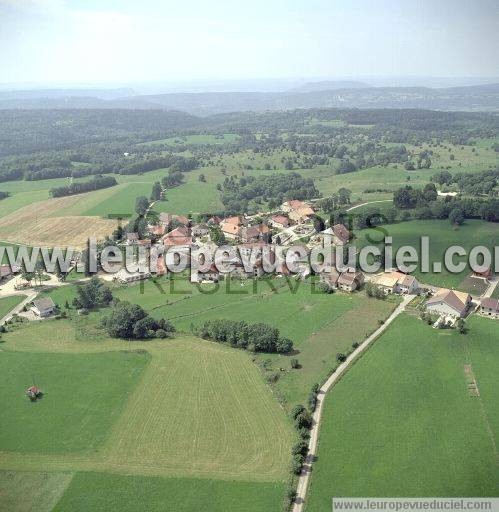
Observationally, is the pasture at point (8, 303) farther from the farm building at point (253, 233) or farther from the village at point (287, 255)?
the farm building at point (253, 233)

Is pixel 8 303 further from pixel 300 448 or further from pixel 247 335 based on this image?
pixel 300 448

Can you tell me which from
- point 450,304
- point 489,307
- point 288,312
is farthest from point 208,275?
point 489,307

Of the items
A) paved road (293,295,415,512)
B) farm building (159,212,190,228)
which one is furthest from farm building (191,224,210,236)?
paved road (293,295,415,512)

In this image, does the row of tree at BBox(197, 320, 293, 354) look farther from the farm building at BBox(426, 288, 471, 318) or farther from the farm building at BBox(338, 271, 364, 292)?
the farm building at BBox(426, 288, 471, 318)

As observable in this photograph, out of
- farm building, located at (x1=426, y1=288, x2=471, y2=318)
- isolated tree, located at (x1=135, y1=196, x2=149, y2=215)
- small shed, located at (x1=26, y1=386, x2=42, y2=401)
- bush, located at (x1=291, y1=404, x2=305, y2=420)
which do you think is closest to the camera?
bush, located at (x1=291, y1=404, x2=305, y2=420)

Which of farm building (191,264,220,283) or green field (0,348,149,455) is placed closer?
green field (0,348,149,455)

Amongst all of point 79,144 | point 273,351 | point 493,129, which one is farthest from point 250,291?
point 493,129

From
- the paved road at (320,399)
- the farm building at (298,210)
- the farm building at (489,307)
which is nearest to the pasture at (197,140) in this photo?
the farm building at (298,210)
